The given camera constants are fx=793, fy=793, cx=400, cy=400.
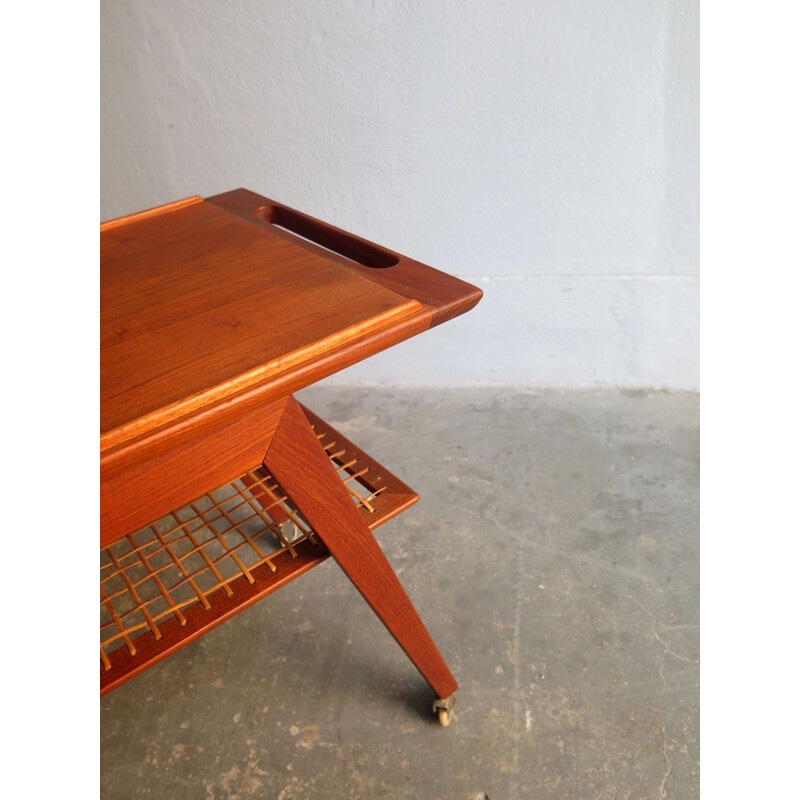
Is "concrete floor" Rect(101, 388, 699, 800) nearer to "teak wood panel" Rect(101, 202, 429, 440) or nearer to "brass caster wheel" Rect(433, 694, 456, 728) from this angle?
"brass caster wheel" Rect(433, 694, 456, 728)

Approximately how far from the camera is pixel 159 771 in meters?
1.52

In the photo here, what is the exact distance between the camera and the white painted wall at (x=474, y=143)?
87.2 inches

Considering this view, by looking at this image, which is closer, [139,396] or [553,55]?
[139,396]

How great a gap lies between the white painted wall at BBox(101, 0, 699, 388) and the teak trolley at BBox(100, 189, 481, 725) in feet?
3.41

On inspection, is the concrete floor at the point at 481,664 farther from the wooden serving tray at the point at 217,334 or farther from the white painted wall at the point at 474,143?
the wooden serving tray at the point at 217,334

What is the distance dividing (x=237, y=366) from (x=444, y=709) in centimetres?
97

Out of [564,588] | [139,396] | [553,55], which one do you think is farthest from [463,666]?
[553,55]

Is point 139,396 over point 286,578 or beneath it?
over

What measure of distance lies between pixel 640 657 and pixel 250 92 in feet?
6.12

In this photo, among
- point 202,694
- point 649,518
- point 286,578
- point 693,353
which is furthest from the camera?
point 693,353

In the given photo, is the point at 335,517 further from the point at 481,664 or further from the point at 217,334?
the point at 481,664

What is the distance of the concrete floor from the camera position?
4.95ft

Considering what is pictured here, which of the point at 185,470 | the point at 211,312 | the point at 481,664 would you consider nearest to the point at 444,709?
the point at 481,664
